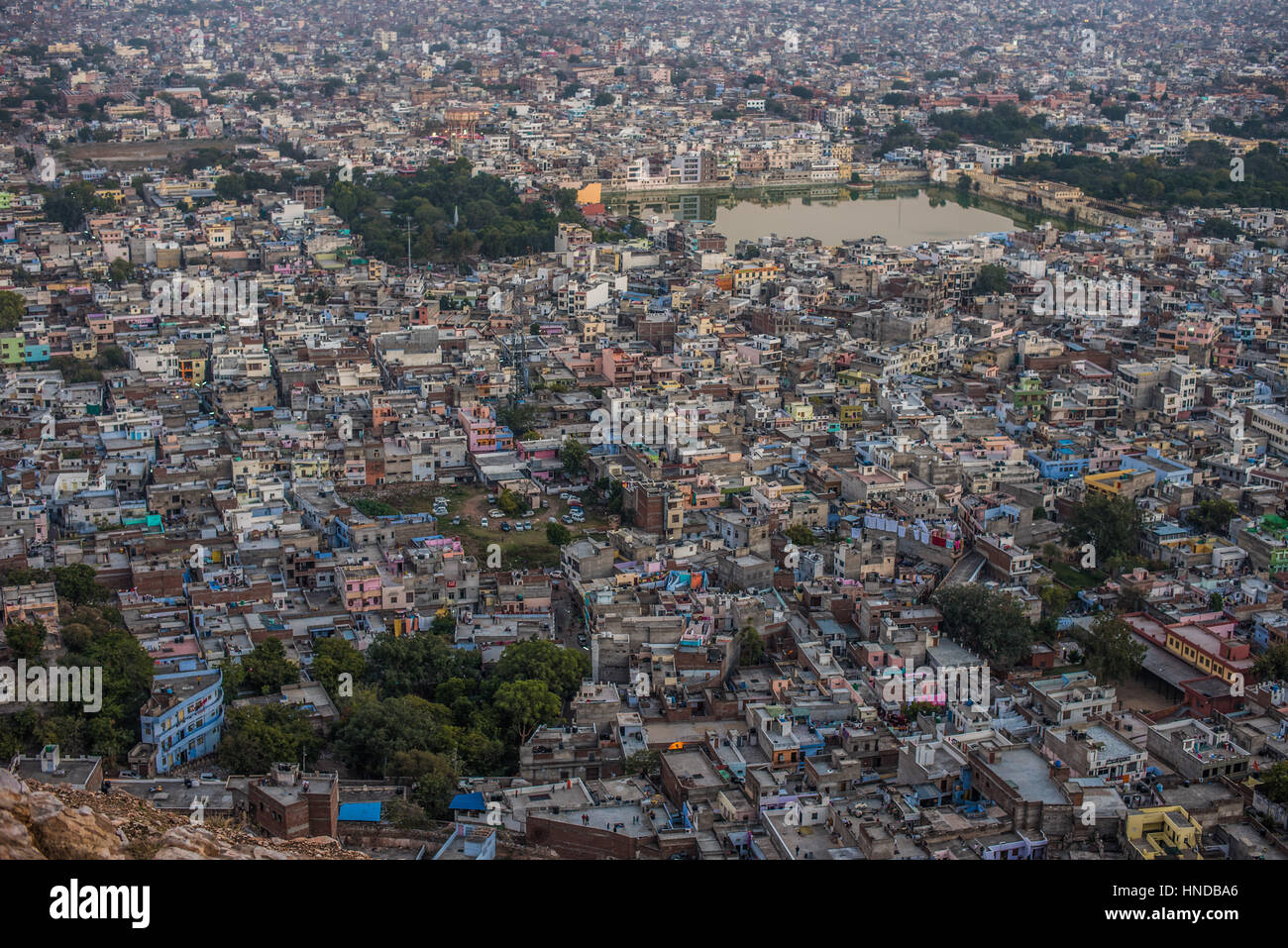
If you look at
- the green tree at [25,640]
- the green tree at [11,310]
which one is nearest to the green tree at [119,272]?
the green tree at [11,310]

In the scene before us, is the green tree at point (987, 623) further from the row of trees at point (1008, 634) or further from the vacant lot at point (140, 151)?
the vacant lot at point (140, 151)

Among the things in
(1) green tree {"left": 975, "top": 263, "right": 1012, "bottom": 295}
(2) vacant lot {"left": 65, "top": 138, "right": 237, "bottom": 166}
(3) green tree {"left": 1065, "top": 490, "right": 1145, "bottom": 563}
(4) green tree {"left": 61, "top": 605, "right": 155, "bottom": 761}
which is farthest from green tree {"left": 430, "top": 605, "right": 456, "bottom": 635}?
(2) vacant lot {"left": 65, "top": 138, "right": 237, "bottom": 166}

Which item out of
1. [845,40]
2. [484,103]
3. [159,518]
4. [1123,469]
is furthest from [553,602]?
[845,40]

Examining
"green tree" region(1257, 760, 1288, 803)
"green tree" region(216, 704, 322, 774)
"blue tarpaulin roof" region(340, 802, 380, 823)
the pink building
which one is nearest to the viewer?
"blue tarpaulin roof" region(340, 802, 380, 823)

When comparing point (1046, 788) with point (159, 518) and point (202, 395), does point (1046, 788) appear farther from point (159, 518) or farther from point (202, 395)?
point (202, 395)

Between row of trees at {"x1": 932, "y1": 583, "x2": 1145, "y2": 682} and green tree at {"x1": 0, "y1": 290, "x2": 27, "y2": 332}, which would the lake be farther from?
row of trees at {"x1": 932, "y1": 583, "x2": 1145, "y2": 682}

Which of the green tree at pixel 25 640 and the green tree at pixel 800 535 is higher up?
the green tree at pixel 800 535
